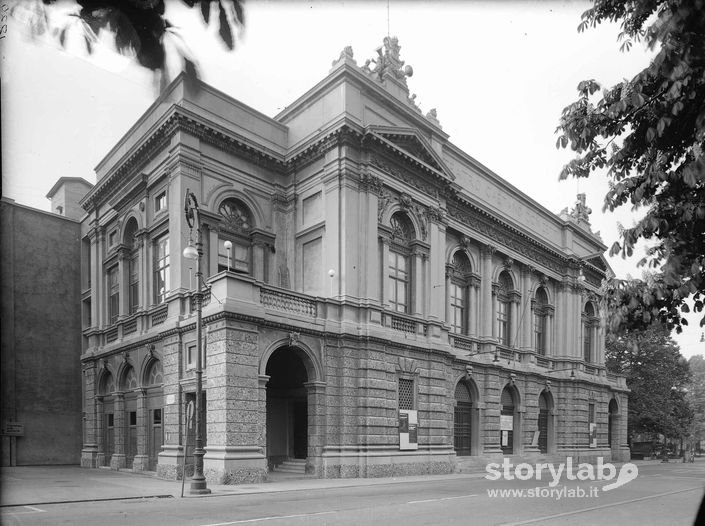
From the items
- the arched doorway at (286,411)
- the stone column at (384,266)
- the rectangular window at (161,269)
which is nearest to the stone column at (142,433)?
the rectangular window at (161,269)

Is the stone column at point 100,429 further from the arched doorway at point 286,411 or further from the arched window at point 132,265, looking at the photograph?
the arched doorway at point 286,411

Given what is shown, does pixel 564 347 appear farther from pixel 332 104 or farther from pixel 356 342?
pixel 332 104

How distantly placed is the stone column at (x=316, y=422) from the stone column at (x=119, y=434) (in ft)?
31.8

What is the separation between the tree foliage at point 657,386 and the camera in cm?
5150

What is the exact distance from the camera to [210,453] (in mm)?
20172

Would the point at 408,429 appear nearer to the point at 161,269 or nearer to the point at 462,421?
the point at 462,421

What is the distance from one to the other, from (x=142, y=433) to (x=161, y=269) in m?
6.86

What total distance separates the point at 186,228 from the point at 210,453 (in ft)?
28.2

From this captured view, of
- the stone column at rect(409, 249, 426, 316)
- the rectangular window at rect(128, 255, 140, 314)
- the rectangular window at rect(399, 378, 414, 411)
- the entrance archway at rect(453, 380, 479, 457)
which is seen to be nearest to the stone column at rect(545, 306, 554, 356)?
the entrance archway at rect(453, 380, 479, 457)

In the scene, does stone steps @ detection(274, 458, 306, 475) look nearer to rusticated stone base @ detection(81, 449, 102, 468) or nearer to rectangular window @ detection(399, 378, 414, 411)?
rectangular window @ detection(399, 378, 414, 411)

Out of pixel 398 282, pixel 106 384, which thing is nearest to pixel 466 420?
pixel 398 282

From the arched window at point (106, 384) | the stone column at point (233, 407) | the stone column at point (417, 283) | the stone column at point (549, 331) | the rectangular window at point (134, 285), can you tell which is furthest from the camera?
the stone column at point (549, 331)

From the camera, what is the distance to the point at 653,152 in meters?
7.80

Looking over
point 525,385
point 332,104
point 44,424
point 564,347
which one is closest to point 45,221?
point 44,424
